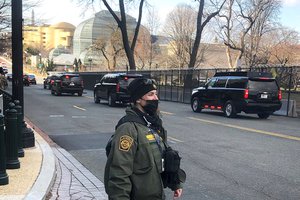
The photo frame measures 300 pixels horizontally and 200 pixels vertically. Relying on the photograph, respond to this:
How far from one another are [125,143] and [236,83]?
629 inches

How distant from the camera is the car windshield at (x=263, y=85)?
17.9 metres

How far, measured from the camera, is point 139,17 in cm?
4241

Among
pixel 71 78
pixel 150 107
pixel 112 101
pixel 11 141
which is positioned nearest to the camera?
pixel 150 107

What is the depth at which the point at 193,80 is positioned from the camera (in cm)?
3070

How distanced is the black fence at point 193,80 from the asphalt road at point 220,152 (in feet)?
21.8

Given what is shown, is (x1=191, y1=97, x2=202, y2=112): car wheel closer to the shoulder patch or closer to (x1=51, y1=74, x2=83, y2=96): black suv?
(x1=51, y1=74, x2=83, y2=96): black suv

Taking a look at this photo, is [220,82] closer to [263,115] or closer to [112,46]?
[263,115]

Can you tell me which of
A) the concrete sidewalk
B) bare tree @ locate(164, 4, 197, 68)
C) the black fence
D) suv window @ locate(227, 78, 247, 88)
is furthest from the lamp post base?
bare tree @ locate(164, 4, 197, 68)

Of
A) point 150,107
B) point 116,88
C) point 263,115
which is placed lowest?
point 263,115

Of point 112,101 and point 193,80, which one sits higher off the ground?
point 193,80

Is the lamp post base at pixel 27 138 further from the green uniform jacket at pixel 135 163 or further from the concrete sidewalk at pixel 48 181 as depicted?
the green uniform jacket at pixel 135 163

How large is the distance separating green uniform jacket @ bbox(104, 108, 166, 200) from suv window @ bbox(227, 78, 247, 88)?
1538 centimetres

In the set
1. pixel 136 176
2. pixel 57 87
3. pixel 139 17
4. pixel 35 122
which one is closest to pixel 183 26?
pixel 139 17

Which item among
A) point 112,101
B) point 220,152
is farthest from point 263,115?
point 220,152
